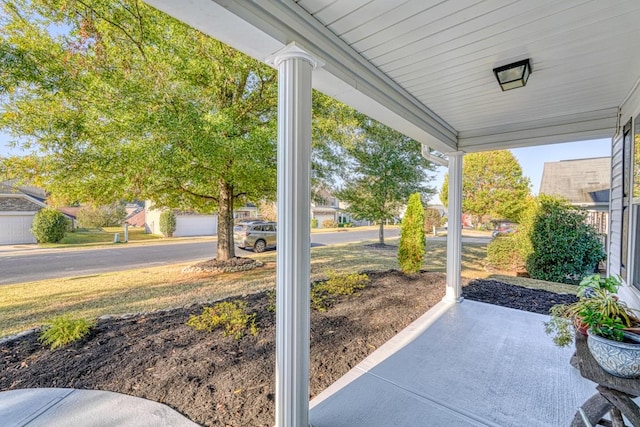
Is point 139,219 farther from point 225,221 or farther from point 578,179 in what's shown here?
point 578,179

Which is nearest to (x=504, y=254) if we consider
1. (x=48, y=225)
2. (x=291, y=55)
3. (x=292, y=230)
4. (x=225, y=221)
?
(x=225, y=221)

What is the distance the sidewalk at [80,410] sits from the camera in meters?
1.70

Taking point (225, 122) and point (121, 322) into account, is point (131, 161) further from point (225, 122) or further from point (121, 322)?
point (121, 322)

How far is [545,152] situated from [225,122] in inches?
624

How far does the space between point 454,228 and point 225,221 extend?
499cm

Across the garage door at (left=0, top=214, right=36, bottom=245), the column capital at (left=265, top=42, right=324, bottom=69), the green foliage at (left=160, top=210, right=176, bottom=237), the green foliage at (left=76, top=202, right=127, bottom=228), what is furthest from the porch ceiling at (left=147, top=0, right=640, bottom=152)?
the green foliage at (left=160, top=210, right=176, bottom=237)

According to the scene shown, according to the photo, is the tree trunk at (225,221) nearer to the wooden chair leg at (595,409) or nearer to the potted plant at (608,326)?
Answer: the potted plant at (608,326)

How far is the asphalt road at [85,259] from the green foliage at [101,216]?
866mm

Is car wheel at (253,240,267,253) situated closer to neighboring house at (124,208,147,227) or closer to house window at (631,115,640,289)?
neighboring house at (124,208,147,227)

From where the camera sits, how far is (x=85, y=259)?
7.07 meters

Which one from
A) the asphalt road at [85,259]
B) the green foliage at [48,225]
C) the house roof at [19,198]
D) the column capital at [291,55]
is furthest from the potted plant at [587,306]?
the asphalt road at [85,259]

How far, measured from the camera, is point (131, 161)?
400cm

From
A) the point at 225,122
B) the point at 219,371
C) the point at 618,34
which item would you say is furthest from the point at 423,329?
the point at 225,122

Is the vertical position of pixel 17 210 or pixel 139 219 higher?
pixel 17 210
